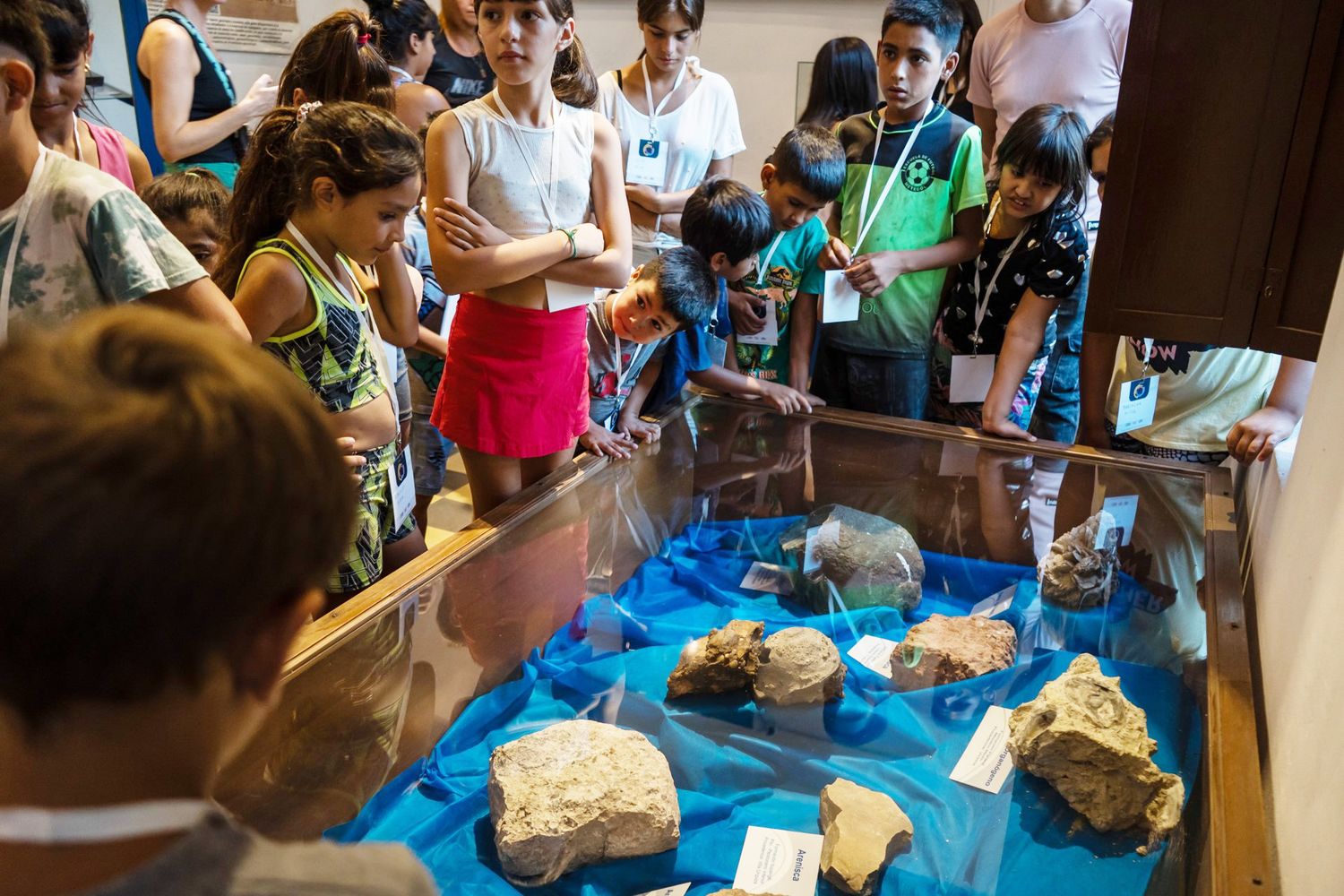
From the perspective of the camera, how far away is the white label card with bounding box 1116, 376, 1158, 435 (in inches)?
91.0

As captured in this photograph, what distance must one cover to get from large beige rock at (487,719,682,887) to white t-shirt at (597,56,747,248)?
1.98 m

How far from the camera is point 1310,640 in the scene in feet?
3.68

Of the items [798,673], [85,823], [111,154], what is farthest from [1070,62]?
[85,823]

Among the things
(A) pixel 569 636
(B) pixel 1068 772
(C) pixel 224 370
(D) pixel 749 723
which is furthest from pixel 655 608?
(C) pixel 224 370

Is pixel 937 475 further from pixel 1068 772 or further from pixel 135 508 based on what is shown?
pixel 135 508

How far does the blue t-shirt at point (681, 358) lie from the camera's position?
104 inches

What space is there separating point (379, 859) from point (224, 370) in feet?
0.91

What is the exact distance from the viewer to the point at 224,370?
1.50 feet

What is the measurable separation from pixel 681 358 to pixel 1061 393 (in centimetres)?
112

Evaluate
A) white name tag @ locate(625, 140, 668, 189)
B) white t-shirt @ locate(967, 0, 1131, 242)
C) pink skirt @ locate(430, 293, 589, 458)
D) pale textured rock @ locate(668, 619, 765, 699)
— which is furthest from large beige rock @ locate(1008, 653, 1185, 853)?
white name tag @ locate(625, 140, 668, 189)

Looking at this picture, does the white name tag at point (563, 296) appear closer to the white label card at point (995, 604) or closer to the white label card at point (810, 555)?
the white label card at point (810, 555)

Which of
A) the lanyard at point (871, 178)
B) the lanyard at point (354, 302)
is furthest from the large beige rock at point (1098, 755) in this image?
the lanyard at point (871, 178)

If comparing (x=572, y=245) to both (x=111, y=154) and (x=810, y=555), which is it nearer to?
(x=810, y=555)

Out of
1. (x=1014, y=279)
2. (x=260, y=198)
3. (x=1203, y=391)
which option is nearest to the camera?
(x=260, y=198)
